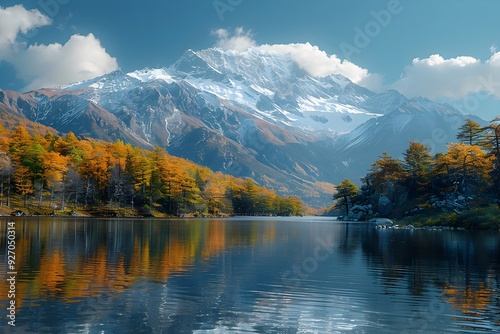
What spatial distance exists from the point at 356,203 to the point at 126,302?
14969cm

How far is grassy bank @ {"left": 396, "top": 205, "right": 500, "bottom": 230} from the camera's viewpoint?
289 feet

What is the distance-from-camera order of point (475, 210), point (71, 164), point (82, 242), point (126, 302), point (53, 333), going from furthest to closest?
point (71, 164)
point (475, 210)
point (82, 242)
point (126, 302)
point (53, 333)

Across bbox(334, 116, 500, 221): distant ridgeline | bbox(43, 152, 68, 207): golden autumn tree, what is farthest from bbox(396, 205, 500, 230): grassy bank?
bbox(43, 152, 68, 207): golden autumn tree

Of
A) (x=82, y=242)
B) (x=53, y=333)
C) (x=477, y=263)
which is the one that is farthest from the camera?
(x=82, y=242)

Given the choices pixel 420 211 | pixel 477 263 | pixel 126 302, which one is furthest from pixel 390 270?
pixel 420 211

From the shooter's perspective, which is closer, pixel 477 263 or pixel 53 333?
pixel 53 333

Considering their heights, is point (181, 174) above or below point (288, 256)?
above

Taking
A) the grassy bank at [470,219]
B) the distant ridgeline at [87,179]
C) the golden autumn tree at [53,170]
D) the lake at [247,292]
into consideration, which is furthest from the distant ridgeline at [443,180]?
the golden autumn tree at [53,170]

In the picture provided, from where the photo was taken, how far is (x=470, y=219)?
91.4 m

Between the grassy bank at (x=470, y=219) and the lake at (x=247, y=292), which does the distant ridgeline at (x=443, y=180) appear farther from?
the lake at (x=247, y=292)

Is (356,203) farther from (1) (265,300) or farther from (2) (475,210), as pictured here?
(1) (265,300)

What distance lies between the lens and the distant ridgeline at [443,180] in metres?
100

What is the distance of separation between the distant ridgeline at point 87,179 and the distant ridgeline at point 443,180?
64059mm

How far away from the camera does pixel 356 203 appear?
166 metres
